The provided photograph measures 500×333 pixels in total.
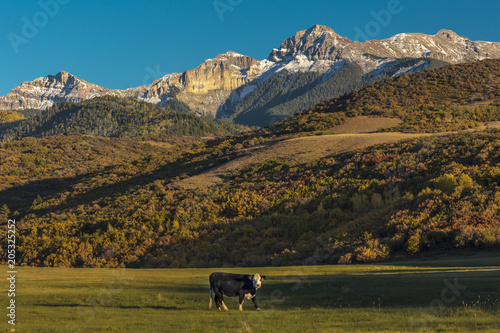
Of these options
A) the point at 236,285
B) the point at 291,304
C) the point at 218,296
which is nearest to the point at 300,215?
the point at 291,304

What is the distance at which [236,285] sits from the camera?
14484 millimetres

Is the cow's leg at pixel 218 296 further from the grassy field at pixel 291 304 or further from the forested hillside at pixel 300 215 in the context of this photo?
the forested hillside at pixel 300 215

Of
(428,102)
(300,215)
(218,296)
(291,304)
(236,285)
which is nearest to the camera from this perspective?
(236,285)

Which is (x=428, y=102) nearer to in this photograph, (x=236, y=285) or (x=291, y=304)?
(x=291, y=304)

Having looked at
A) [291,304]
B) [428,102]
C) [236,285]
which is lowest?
[291,304]

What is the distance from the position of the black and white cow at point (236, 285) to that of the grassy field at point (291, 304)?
0.57 m

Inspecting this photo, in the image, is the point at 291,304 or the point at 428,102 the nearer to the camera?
the point at 291,304

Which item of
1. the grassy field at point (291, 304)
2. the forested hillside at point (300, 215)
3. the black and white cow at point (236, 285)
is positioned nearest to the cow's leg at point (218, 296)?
the black and white cow at point (236, 285)

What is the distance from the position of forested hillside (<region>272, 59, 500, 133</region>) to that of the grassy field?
51.5 meters

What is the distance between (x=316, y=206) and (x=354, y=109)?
48.3m

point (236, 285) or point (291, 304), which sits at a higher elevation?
point (236, 285)

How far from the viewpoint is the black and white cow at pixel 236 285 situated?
14.2 m

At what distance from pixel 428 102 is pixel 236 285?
7863 cm

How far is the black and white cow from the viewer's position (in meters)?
14.2
